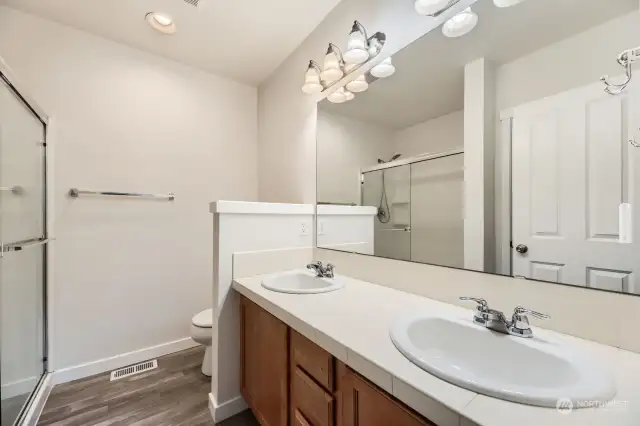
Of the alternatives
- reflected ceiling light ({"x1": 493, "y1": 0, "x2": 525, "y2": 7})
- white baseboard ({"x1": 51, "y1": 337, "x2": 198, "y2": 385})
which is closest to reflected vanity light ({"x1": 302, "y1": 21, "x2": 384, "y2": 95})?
reflected ceiling light ({"x1": 493, "y1": 0, "x2": 525, "y2": 7})

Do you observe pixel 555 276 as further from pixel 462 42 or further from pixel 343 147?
pixel 343 147

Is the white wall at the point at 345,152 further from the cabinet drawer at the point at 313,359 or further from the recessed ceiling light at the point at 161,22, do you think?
the recessed ceiling light at the point at 161,22

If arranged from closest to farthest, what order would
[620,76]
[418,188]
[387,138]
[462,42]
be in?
1. [620,76]
2. [462,42]
3. [418,188]
4. [387,138]

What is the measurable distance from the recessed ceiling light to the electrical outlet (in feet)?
5.44

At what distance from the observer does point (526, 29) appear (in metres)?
0.96

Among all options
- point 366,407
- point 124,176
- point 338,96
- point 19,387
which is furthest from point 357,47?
point 19,387

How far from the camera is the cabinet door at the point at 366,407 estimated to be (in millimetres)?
613

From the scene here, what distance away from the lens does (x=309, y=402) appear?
3.14 feet

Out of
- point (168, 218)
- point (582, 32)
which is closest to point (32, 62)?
point (168, 218)

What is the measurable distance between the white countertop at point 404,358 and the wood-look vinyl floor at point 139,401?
922 millimetres

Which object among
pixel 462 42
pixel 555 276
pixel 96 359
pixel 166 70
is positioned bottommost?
pixel 96 359

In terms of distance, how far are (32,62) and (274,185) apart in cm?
178

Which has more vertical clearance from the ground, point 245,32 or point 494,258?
point 245,32

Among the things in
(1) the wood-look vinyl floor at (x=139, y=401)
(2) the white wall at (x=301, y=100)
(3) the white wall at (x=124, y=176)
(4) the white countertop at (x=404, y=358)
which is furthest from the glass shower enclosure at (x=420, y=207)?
(3) the white wall at (x=124, y=176)
